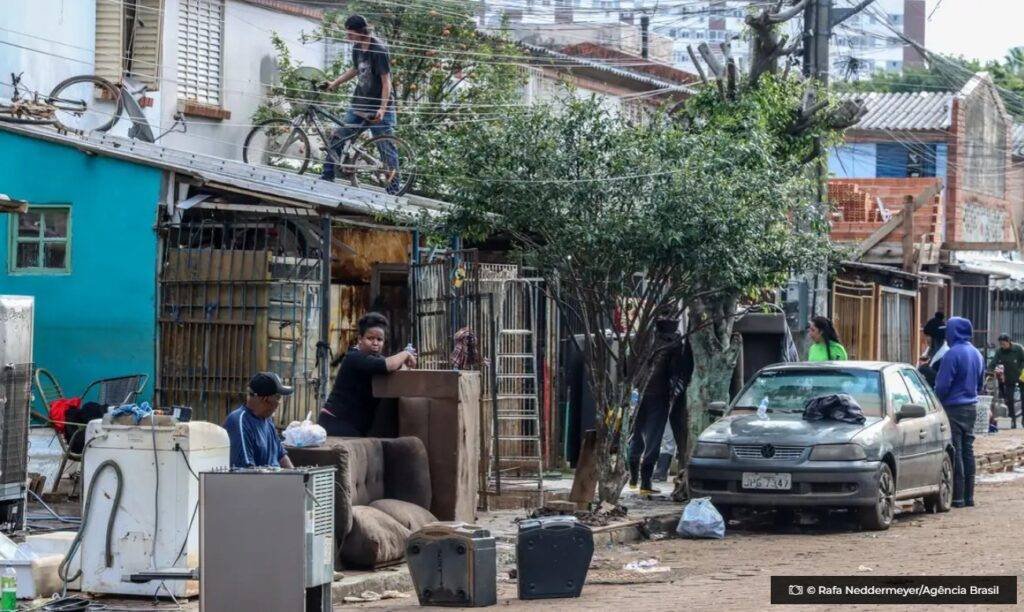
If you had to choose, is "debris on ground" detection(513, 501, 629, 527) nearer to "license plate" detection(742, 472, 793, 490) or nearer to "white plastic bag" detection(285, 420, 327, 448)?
"license plate" detection(742, 472, 793, 490)

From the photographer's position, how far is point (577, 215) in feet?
45.7

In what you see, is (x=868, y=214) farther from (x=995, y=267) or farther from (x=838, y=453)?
(x=838, y=453)

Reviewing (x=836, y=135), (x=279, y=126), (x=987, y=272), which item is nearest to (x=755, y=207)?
(x=836, y=135)

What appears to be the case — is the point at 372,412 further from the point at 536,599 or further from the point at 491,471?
the point at 491,471

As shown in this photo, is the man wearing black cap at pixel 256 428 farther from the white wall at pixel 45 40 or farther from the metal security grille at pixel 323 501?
the white wall at pixel 45 40

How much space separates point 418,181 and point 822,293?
5.55 metres

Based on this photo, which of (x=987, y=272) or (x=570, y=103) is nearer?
(x=570, y=103)

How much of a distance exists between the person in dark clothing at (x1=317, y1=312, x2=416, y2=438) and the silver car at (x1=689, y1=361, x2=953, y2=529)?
3460 mm

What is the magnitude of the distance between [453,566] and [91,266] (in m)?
7.88

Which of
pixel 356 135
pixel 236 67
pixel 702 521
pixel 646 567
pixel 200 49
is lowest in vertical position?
pixel 646 567

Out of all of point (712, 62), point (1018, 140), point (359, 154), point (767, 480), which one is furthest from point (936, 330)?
point (1018, 140)

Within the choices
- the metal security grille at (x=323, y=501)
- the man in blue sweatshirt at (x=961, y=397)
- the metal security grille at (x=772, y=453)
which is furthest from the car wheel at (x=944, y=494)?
the metal security grille at (x=323, y=501)

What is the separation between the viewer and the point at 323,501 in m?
9.13

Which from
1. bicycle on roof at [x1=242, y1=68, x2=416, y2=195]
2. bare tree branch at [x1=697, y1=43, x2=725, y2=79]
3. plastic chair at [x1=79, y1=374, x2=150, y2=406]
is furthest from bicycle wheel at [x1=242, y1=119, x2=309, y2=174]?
plastic chair at [x1=79, y1=374, x2=150, y2=406]
